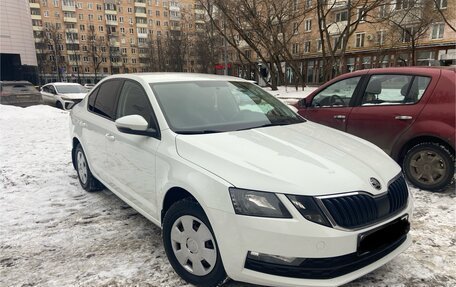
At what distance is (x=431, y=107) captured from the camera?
442 cm

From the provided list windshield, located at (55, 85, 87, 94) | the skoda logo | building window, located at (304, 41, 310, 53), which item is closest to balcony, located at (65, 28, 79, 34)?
building window, located at (304, 41, 310, 53)

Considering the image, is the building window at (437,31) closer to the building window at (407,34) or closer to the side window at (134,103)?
the building window at (407,34)

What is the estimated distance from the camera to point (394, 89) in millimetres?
4926

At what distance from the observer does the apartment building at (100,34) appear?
71000 mm

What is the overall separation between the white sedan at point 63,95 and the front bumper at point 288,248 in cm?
1589

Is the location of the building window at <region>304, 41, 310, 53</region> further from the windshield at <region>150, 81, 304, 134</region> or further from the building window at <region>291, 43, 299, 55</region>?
the windshield at <region>150, 81, 304, 134</region>

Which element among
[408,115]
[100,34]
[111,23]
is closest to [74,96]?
[408,115]

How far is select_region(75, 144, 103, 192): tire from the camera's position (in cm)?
458

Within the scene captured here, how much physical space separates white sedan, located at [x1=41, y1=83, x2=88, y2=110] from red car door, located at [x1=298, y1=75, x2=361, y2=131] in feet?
44.0

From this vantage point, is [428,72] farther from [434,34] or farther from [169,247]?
[434,34]

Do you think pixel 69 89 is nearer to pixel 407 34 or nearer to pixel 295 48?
pixel 407 34

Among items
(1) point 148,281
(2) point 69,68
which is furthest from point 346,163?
(2) point 69,68

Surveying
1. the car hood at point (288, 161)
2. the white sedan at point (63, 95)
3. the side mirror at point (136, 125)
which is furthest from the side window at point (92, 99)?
the white sedan at point (63, 95)

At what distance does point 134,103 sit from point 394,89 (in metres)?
3.68
